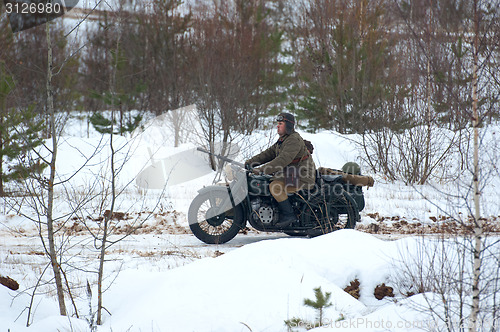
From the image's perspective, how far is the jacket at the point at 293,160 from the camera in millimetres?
6812

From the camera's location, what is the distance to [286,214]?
7074mm

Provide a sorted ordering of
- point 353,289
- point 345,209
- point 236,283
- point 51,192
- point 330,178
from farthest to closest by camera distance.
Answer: point 345,209
point 330,178
point 353,289
point 236,283
point 51,192

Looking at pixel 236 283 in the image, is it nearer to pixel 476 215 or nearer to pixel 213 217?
pixel 476 215

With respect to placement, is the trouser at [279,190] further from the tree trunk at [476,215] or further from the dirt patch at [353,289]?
the tree trunk at [476,215]

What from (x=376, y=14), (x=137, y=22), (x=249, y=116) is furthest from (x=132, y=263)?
(x=137, y=22)

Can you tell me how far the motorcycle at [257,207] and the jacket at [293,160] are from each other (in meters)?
0.22

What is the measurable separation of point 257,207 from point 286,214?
447 millimetres

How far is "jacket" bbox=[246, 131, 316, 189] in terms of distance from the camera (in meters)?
6.81

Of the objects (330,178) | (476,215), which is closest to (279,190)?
(330,178)

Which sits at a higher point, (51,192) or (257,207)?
(51,192)

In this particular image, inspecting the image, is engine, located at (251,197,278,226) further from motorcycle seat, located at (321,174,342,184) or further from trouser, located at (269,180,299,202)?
motorcycle seat, located at (321,174,342,184)

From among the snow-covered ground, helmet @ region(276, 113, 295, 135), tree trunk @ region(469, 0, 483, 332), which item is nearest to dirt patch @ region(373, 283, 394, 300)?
the snow-covered ground

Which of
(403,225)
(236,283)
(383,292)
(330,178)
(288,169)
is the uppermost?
(288,169)

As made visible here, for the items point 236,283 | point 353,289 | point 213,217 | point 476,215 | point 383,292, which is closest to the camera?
point 476,215
